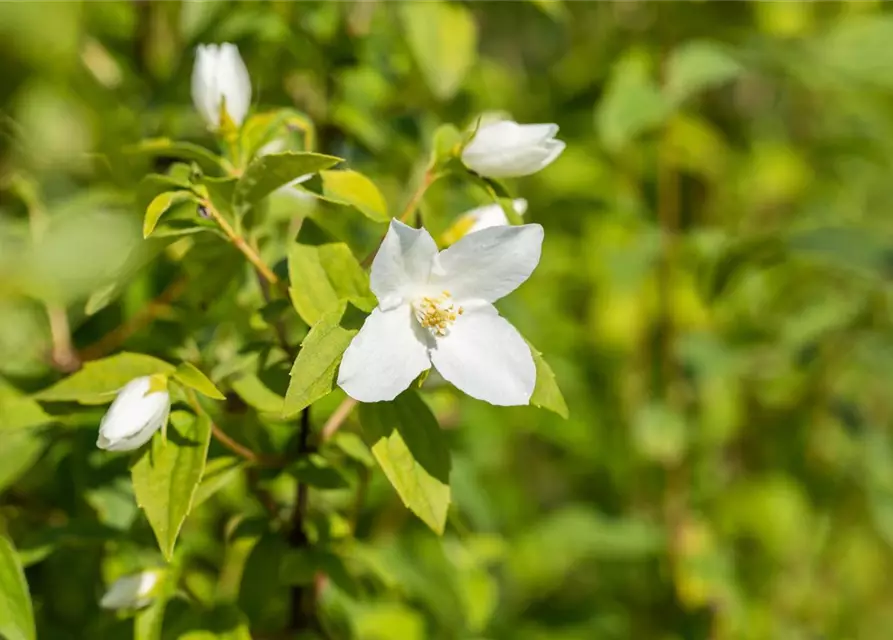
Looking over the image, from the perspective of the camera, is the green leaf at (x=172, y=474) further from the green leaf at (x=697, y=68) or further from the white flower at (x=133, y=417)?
the green leaf at (x=697, y=68)

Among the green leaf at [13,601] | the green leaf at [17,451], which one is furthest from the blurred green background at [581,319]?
the green leaf at [13,601]

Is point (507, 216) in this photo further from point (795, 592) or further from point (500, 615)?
point (795, 592)

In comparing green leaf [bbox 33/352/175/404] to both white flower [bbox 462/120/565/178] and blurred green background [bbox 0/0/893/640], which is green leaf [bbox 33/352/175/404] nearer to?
blurred green background [bbox 0/0/893/640]

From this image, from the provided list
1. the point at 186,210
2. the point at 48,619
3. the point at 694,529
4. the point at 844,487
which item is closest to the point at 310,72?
the point at 186,210

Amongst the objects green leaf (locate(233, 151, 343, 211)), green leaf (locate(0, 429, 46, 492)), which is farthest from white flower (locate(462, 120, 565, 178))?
green leaf (locate(0, 429, 46, 492))

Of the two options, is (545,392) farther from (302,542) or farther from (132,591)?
(132,591)

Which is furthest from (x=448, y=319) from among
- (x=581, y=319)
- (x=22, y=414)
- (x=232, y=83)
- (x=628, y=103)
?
(x=581, y=319)
